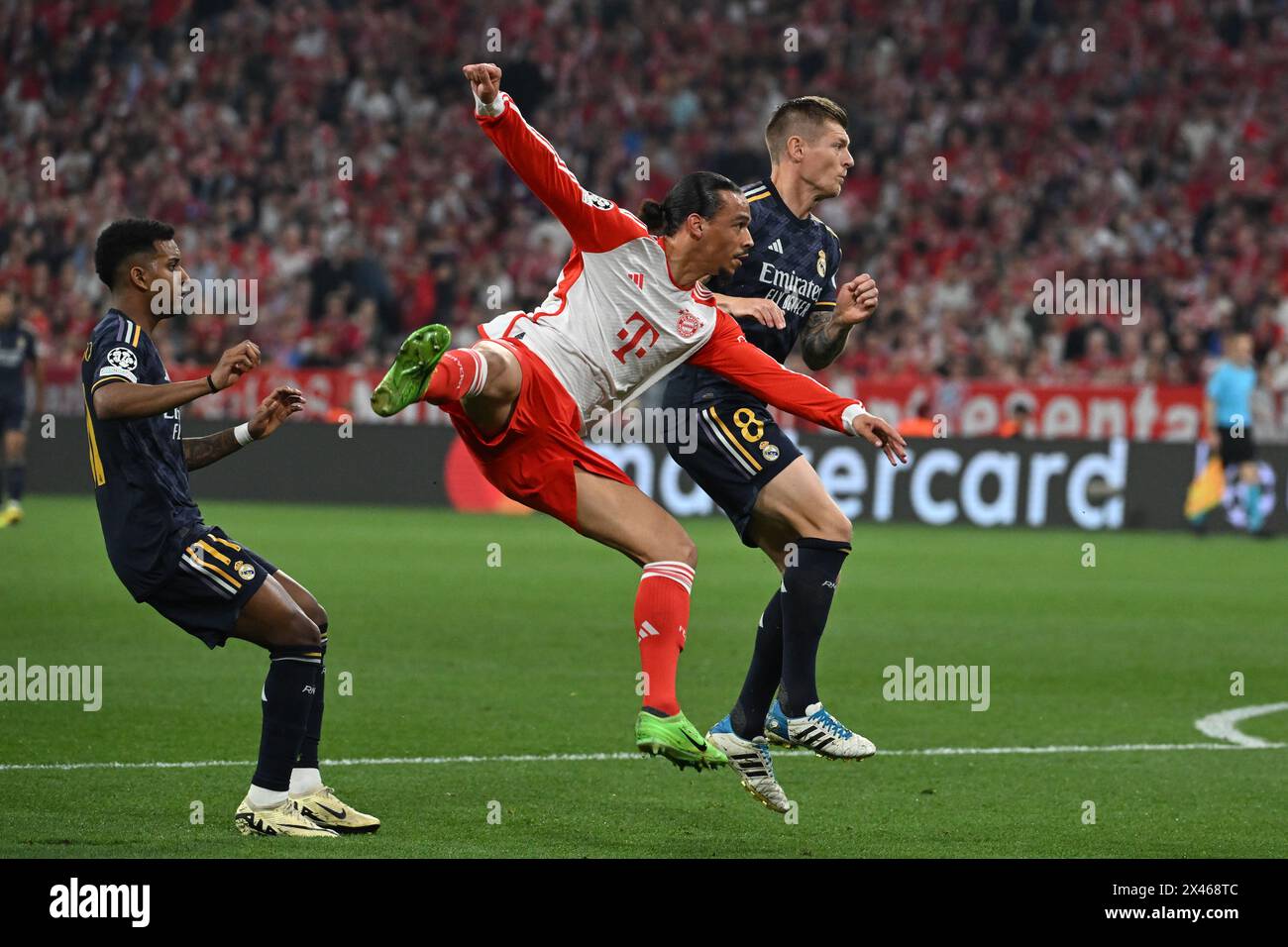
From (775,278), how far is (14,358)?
13224 mm

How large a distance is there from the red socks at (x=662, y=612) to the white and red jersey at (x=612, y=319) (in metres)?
0.67

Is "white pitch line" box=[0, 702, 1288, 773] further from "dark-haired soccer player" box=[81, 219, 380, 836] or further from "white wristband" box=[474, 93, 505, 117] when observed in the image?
"white wristband" box=[474, 93, 505, 117]

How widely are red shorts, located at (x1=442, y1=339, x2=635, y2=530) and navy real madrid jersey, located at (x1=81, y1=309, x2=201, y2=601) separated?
98 cm

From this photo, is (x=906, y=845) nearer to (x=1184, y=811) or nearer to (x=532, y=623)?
(x=1184, y=811)

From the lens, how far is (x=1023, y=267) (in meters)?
24.4

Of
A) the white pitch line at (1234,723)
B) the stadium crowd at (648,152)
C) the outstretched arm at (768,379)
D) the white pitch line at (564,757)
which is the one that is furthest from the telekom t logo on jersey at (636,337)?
the stadium crowd at (648,152)

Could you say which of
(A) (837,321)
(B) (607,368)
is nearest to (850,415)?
(A) (837,321)

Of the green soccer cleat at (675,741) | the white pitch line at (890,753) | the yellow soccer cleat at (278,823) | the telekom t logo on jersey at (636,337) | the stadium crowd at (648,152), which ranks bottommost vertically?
the white pitch line at (890,753)

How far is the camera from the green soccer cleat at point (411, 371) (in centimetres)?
608

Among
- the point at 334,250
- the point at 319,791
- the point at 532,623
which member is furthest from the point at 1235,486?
the point at 319,791

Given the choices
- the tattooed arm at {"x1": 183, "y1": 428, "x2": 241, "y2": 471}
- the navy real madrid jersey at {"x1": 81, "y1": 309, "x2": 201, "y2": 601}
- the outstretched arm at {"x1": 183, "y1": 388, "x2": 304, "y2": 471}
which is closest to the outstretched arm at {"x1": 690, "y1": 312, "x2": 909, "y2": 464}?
the outstretched arm at {"x1": 183, "y1": 388, "x2": 304, "y2": 471}

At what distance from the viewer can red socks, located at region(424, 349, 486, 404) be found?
6277 millimetres

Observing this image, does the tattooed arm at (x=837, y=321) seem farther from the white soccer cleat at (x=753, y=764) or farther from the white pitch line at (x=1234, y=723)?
the white pitch line at (x=1234, y=723)

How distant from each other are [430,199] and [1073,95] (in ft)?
29.5
